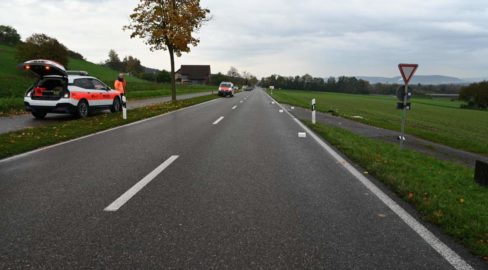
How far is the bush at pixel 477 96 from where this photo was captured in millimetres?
73562

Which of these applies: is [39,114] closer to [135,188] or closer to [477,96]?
[135,188]

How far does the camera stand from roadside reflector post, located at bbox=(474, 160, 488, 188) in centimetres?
570

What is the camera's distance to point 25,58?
5019cm

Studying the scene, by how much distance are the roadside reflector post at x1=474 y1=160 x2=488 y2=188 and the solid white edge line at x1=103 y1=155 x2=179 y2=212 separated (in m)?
5.61

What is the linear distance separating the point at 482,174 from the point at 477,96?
8520 centimetres

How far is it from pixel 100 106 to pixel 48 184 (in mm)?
11189

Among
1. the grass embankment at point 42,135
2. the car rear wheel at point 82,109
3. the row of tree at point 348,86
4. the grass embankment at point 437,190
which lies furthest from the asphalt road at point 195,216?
the row of tree at point 348,86

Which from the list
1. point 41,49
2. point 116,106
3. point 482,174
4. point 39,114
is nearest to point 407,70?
point 482,174

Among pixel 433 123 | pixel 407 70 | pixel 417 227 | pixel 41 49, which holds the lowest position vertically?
pixel 433 123

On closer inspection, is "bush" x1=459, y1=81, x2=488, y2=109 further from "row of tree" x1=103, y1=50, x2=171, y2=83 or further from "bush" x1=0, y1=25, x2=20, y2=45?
"bush" x1=0, y1=25, x2=20, y2=45

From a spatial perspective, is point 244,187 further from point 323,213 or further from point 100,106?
point 100,106

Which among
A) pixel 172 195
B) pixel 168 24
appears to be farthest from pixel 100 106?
pixel 172 195

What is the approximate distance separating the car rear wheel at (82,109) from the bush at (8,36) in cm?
8841

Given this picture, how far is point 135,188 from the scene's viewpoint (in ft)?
16.1
